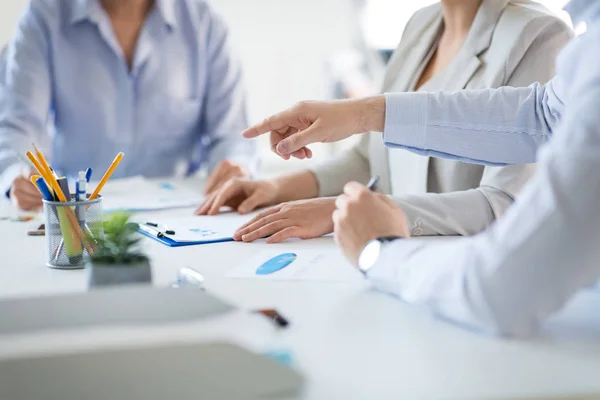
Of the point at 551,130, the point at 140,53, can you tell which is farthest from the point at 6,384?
the point at 140,53

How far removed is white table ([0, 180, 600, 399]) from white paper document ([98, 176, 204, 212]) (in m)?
0.63

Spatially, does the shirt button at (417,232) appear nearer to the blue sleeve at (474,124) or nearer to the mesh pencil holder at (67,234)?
the blue sleeve at (474,124)

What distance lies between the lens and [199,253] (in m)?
1.27

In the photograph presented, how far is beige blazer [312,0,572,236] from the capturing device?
143cm

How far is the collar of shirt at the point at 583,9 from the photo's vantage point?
919 mm

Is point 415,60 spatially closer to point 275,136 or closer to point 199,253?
point 275,136

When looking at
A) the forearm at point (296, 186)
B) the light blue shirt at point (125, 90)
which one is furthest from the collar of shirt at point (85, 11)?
the forearm at point (296, 186)

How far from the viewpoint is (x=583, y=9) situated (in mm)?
935

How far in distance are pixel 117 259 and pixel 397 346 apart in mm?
370

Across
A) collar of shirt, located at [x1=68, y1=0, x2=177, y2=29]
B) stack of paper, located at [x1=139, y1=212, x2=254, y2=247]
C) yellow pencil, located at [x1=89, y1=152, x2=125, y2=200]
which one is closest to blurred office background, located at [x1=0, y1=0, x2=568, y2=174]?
collar of shirt, located at [x1=68, y1=0, x2=177, y2=29]

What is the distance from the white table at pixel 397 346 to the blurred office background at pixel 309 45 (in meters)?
2.90

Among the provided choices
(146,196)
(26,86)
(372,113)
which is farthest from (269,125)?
(26,86)

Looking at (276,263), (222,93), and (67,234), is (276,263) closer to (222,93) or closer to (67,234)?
(67,234)

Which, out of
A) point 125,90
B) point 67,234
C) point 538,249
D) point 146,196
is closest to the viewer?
point 538,249
